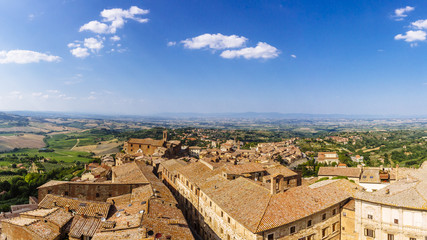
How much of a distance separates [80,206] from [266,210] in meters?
16.1

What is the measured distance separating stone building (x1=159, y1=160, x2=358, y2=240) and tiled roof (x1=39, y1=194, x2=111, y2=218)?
1045 cm

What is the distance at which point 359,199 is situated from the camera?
22.3m

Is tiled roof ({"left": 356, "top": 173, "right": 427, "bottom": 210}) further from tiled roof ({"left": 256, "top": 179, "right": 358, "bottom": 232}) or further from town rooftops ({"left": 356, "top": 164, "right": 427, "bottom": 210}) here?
tiled roof ({"left": 256, "top": 179, "right": 358, "bottom": 232})

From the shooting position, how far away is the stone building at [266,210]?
64.5ft

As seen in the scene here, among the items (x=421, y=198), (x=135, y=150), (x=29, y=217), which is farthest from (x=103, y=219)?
(x=135, y=150)

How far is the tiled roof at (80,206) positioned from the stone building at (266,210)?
34.3 ft

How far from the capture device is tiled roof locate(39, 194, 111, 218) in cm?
2056

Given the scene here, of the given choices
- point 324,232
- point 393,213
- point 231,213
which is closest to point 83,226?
point 231,213

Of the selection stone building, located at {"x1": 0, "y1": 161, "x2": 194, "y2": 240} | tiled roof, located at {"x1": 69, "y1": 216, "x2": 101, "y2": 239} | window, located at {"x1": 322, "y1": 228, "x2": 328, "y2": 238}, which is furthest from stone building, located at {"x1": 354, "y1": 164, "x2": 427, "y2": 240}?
tiled roof, located at {"x1": 69, "y1": 216, "x2": 101, "y2": 239}

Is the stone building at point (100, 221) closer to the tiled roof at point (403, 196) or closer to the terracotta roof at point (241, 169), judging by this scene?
the terracotta roof at point (241, 169)

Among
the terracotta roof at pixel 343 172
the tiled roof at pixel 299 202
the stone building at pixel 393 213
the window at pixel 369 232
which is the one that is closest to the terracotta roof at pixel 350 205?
the tiled roof at pixel 299 202

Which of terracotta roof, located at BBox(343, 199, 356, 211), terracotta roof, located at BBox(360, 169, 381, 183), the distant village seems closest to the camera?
the distant village

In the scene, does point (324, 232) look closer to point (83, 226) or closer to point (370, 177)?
point (83, 226)

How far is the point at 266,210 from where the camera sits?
20.4 meters
